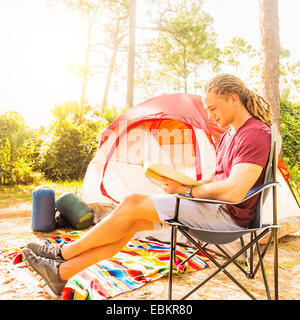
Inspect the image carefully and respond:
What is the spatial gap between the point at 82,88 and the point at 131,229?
9.82 m

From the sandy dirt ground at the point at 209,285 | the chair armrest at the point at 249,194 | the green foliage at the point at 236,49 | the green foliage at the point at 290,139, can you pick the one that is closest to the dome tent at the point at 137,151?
the sandy dirt ground at the point at 209,285

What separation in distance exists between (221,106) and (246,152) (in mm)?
308

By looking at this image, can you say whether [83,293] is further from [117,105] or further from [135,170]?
[117,105]

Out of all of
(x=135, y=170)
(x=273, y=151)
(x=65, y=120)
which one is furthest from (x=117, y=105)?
(x=273, y=151)

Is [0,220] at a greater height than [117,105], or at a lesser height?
lesser

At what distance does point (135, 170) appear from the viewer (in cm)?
362

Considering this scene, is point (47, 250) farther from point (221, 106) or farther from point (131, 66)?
point (131, 66)

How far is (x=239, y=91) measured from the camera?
1.74 m

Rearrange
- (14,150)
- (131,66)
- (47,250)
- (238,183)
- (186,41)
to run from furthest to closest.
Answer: (186,41)
(131,66)
(14,150)
(47,250)
(238,183)

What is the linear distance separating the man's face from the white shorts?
478mm

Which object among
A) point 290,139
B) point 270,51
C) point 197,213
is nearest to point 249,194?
point 197,213

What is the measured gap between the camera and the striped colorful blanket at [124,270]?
1.98m

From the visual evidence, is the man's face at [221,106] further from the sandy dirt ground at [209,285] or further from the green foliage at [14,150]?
the green foliage at [14,150]

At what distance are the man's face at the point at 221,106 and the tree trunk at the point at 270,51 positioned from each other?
2.70m
